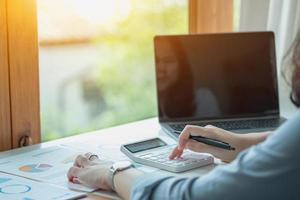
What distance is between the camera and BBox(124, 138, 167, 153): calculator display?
1543 millimetres

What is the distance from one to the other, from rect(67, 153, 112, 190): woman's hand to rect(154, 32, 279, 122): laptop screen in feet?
1.77

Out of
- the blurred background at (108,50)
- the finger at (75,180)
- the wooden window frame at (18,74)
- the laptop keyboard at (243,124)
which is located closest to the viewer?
the finger at (75,180)

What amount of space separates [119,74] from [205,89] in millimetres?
622

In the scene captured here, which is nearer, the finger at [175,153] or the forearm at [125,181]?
the forearm at [125,181]

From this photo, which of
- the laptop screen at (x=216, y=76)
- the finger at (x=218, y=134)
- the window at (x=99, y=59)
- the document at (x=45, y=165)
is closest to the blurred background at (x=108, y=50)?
the window at (x=99, y=59)

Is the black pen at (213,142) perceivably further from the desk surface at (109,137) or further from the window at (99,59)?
the window at (99,59)

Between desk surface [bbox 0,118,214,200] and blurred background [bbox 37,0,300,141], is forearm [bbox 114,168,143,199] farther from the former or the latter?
blurred background [bbox 37,0,300,141]

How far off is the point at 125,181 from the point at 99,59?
1.15 meters

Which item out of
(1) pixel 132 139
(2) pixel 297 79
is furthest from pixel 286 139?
(1) pixel 132 139

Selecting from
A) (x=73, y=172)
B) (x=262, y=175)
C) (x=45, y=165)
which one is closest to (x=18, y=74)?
(x=45, y=165)

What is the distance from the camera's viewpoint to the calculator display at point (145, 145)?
1.54 m

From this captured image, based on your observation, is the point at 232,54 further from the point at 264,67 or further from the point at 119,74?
the point at 119,74

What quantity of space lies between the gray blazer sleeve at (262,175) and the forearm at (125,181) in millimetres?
216

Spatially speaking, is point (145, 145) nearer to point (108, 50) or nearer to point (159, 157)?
point (159, 157)
